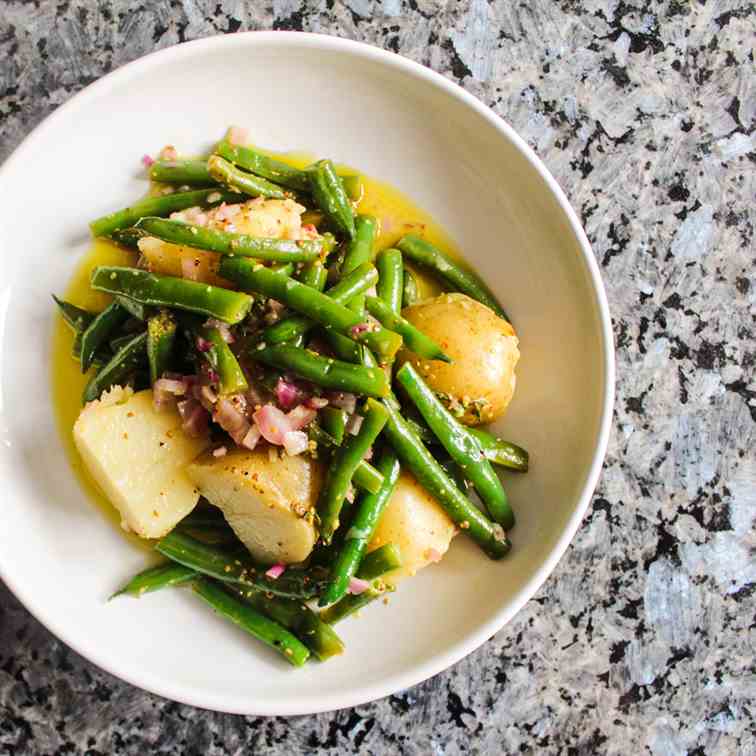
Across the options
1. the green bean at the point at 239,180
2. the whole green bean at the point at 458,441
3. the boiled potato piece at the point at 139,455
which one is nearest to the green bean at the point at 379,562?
the whole green bean at the point at 458,441

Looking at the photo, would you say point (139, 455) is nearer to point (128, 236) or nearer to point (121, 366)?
point (121, 366)

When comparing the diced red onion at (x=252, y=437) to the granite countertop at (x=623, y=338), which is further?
the granite countertop at (x=623, y=338)

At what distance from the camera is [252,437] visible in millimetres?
2545

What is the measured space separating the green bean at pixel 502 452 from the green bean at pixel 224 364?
32.2 inches

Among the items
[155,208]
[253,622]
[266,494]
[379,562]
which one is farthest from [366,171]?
[253,622]

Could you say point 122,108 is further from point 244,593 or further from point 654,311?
point 654,311

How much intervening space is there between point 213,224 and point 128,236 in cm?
43

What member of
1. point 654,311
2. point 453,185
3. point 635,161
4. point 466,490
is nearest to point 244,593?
point 466,490

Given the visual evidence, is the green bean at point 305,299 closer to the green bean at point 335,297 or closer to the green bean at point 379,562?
the green bean at point 335,297

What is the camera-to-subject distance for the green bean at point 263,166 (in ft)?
9.59

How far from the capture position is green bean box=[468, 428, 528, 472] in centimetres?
290

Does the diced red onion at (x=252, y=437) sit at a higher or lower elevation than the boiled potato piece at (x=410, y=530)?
higher

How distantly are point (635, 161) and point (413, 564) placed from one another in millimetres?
1733

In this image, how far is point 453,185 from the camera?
10.2ft
